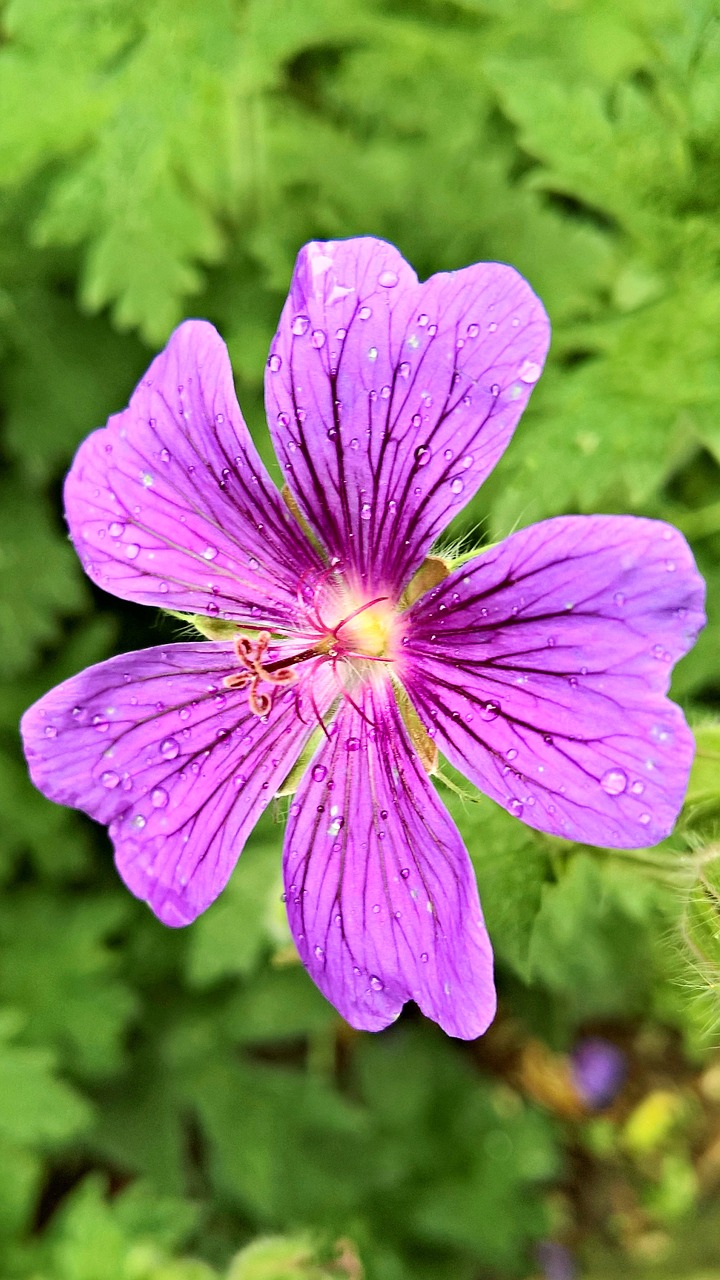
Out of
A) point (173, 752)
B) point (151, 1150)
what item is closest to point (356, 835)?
point (173, 752)

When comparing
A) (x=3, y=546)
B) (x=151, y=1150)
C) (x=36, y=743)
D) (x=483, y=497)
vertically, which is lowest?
(x=151, y=1150)

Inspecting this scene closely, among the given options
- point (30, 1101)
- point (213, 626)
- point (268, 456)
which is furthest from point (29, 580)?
point (213, 626)

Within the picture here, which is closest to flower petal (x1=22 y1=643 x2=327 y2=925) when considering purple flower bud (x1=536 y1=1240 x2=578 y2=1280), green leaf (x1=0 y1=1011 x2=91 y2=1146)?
green leaf (x1=0 y1=1011 x2=91 y2=1146)

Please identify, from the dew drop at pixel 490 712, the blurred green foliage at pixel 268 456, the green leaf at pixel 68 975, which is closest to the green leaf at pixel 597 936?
the blurred green foliage at pixel 268 456

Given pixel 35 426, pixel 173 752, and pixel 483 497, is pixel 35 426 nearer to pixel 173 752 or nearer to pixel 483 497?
pixel 483 497

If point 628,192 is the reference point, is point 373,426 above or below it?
above

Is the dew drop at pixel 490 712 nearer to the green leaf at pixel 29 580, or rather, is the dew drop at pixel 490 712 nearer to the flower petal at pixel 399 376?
the flower petal at pixel 399 376

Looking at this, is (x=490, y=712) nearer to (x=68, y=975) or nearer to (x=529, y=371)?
(x=529, y=371)
